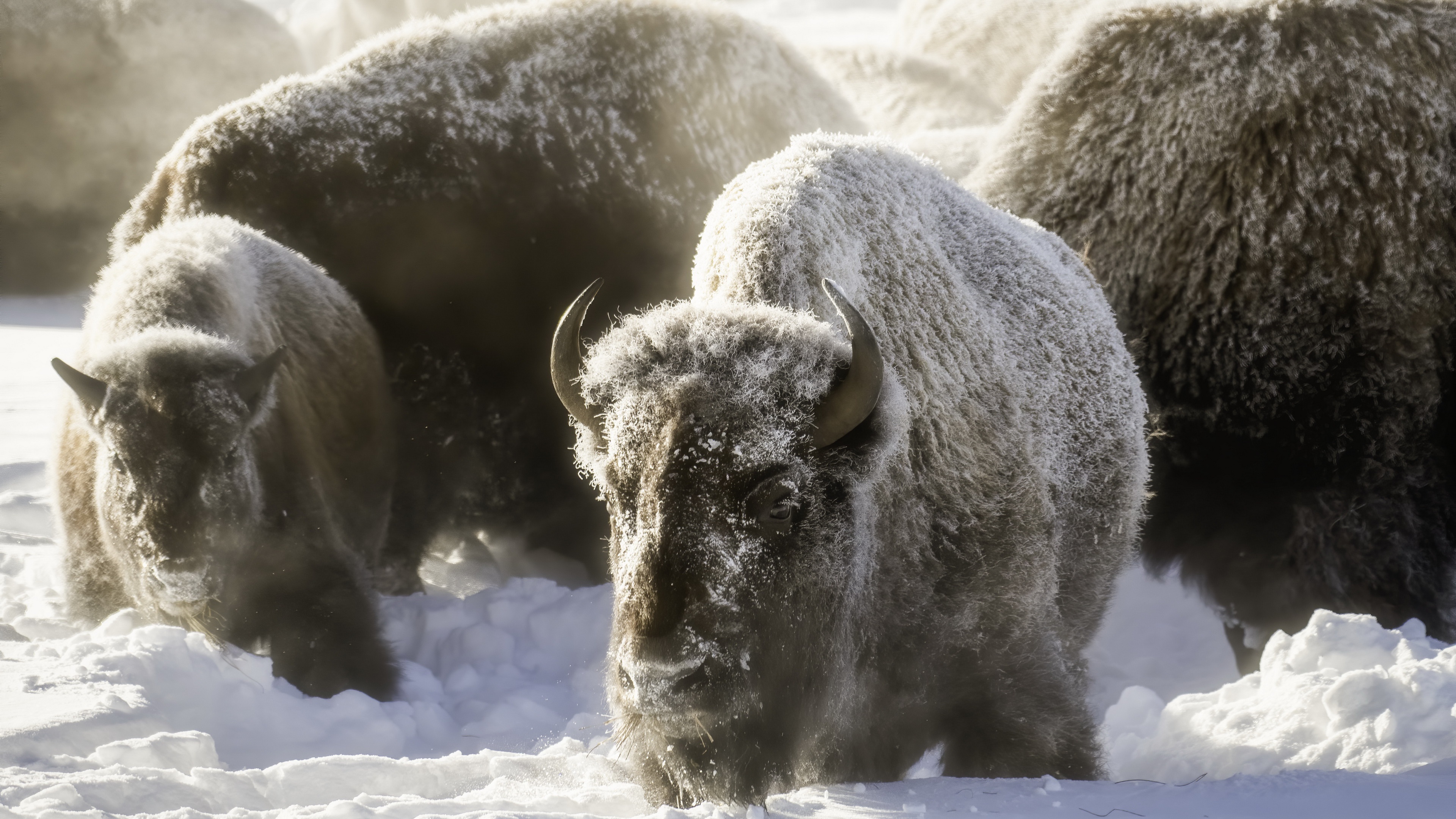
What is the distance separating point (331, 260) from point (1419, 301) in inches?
165

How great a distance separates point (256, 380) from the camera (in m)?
3.86

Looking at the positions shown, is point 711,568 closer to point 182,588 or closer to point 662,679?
point 662,679

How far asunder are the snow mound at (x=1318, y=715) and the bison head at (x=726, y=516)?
112 centimetres

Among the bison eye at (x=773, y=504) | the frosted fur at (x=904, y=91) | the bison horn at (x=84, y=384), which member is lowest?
the bison eye at (x=773, y=504)

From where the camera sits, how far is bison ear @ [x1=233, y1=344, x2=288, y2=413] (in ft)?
12.6

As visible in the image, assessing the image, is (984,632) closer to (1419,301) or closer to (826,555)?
(826,555)

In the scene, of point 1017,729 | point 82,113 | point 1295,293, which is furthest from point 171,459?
point 82,113

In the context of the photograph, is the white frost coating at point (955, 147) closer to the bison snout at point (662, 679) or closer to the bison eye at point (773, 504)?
the bison eye at point (773, 504)

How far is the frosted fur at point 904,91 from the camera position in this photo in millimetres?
9836

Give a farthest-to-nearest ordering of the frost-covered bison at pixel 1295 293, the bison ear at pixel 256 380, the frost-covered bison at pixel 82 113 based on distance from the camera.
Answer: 1. the frost-covered bison at pixel 82 113
2. the frost-covered bison at pixel 1295 293
3. the bison ear at pixel 256 380

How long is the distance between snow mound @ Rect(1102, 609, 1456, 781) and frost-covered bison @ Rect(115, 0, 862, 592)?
2.74 metres

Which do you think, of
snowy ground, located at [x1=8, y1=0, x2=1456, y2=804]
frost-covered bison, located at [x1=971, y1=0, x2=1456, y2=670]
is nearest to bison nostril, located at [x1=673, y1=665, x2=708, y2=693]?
snowy ground, located at [x1=8, y1=0, x2=1456, y2=804]

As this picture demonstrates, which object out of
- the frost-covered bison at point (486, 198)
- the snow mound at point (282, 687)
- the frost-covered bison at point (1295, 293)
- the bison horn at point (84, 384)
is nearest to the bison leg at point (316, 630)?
the snow mound at point (282, 687)

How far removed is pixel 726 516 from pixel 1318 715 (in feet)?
5.27
